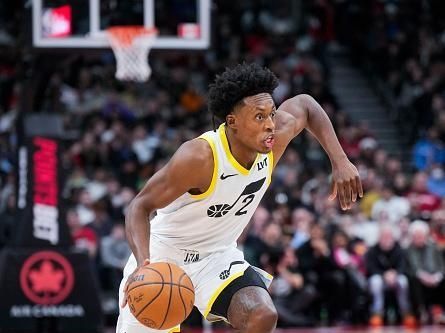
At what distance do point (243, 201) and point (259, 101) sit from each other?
605 mm

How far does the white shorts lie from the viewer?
6.50 m

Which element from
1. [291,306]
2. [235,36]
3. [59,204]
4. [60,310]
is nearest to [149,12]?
[59,204]

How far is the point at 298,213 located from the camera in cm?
1399

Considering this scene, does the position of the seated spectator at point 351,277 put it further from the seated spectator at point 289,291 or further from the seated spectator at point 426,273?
the seated spectator at point 426,273

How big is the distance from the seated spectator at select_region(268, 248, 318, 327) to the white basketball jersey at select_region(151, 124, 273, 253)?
6.61 metres

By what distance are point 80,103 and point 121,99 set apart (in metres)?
0.72

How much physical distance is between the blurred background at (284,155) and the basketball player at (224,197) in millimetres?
5036

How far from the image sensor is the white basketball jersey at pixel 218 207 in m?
6.33

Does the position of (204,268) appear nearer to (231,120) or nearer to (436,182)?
(231,120)

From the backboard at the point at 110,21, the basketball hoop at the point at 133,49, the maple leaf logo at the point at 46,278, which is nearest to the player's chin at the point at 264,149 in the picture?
the backboard at the point at 110,21

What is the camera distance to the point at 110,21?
37.4 ft

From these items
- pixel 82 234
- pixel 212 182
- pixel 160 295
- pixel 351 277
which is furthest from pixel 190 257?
pixel 351 277

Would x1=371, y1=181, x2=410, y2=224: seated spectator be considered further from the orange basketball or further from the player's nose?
the orange basketball

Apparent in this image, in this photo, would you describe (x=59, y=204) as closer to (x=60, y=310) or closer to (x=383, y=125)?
(x=60, y=310)
